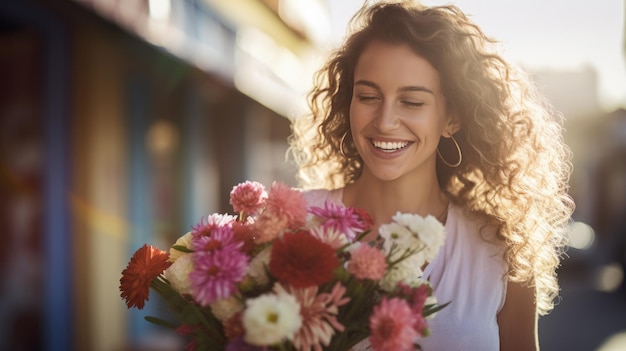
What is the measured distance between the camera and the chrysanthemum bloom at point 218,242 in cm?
137

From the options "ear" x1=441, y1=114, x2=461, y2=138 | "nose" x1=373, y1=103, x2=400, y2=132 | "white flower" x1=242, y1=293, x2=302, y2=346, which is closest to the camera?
"white flower" x1=242, y1=293, x2=302, y2=346

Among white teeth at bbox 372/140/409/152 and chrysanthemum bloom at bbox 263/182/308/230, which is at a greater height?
white teeth at bbox 372/140/409/152

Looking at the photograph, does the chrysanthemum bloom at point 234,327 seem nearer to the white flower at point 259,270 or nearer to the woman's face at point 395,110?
the white flower at point 259,270

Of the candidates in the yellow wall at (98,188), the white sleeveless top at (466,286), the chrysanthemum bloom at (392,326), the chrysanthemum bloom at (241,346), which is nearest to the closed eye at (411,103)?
the white sleeveless top at (466,286)

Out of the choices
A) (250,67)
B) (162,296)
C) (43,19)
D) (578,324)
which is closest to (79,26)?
(43,19)

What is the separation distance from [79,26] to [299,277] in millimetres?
4934

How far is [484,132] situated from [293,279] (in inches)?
47.1

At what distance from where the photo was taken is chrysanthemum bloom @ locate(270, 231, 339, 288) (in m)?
1.30

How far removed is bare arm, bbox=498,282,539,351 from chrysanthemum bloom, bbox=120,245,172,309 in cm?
123

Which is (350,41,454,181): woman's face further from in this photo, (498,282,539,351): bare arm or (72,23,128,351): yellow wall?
(72,23,128,351): yellow wall

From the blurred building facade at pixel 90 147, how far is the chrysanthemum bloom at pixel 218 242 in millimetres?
3124

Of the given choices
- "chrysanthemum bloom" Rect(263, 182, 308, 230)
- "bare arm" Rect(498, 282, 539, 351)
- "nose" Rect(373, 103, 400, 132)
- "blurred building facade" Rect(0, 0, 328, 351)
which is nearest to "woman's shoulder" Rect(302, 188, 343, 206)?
"nose" Rect(373, 103, 400, 132)

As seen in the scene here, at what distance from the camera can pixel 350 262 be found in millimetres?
1377

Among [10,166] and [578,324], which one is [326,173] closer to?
[10,166]
